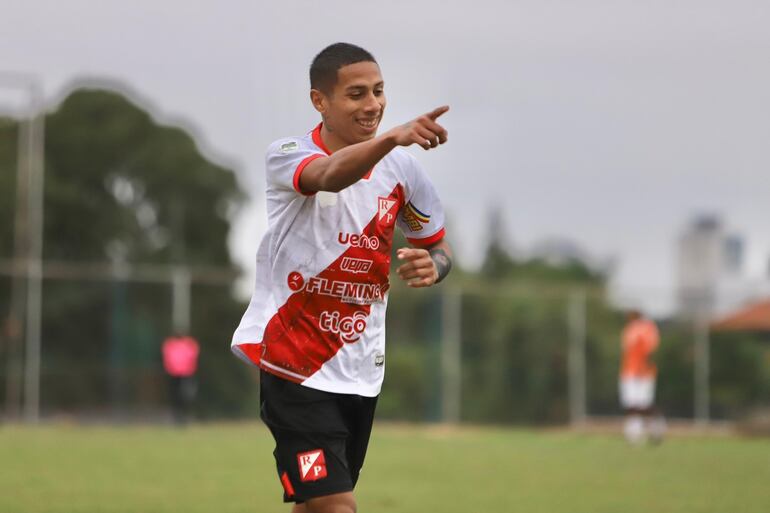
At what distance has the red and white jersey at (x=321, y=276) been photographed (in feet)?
19.8

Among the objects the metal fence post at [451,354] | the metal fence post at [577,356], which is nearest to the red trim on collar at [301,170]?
the metal fence post at [451,354]

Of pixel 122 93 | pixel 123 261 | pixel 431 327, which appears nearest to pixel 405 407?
pixel 431 327

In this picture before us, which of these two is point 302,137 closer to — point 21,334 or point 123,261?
point 21,334

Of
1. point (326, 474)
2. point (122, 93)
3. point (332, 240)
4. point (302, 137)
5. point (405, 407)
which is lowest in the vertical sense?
point (405, 407)

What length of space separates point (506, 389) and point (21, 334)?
35.9 ft

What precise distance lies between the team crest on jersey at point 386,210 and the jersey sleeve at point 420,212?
137mm

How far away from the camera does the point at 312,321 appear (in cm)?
610

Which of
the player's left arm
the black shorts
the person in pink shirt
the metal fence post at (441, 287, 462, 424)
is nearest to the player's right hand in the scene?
the player's left arm

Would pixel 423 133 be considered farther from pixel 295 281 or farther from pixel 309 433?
pixel 309 433

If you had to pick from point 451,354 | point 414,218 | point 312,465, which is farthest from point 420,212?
point 451,354

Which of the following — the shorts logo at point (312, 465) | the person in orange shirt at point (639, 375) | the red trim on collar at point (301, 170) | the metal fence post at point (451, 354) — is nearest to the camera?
the red trim on collar at point (301, 170)

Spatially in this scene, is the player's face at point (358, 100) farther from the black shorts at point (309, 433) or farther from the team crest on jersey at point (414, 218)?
the black shorts at point (309, 433)

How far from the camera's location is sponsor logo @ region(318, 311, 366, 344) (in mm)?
6090

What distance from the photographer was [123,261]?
4322cm
